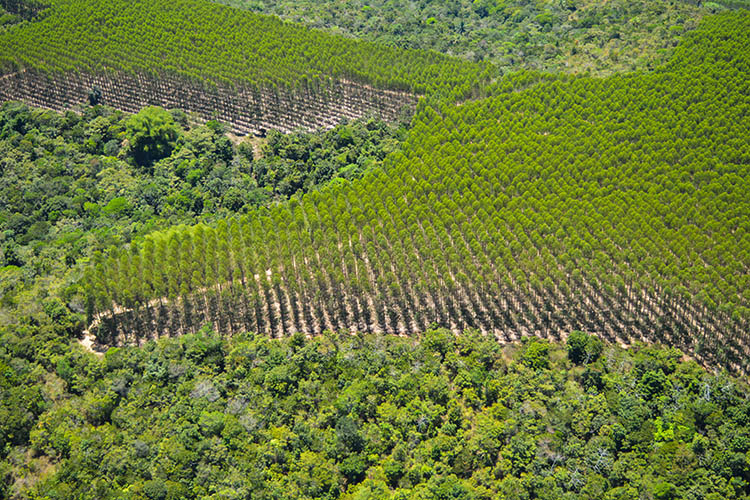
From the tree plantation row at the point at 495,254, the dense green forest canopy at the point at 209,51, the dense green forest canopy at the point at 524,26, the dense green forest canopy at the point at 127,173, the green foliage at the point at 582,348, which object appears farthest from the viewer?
the dense green forest canopy at the point at 524,26

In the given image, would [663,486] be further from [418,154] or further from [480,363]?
[418,154]

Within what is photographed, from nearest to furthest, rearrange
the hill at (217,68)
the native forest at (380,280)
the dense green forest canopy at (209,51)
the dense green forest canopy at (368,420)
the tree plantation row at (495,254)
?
1. the dense green forest canopy at (368,420)
2. the native forest at (380,280)
3. the tree plantation row at (495,254)
4. the hill at (217,68)
5. the dense green forest canopy at (209,51)

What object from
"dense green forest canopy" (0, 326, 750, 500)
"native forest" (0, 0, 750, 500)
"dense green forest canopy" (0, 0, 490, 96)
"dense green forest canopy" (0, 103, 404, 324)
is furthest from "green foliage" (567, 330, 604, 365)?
"dense green forest canopy" (0, 0, 490, 96)

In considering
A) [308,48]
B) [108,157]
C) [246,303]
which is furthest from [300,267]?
[308,48]

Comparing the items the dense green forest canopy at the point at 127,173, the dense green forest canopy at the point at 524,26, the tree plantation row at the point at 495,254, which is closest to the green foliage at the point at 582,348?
the tree plantation row at the point at 495,254

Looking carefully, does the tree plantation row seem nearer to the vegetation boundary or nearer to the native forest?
the native forest

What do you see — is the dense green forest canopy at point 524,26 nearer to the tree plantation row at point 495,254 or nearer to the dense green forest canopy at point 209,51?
the dense green forest canopy at point 209,51
